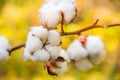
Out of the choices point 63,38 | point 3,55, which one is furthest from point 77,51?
point 63,38

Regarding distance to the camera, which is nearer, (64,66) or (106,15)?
(64,66)

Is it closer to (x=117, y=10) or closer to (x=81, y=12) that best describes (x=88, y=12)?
(x=81, y=12)

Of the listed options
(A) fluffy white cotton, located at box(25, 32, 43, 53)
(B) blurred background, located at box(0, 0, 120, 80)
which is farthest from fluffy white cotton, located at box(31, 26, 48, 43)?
(B) blurred background, located at box(0, 0, 120, 80)

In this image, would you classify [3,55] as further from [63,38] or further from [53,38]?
[63,38]

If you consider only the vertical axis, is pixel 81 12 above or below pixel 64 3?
below

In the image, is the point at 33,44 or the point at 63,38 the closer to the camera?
the point at 33,44

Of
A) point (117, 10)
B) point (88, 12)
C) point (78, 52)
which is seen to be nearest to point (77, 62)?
point (78, 52)

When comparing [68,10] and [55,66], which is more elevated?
[68,10]

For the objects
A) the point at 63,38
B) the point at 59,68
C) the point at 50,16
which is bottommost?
the point at 63,38
